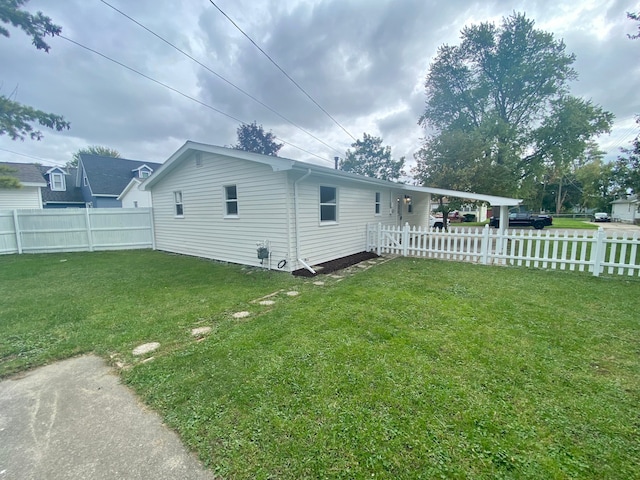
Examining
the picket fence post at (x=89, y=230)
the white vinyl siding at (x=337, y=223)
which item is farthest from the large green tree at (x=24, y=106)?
the white vinyl siding at (x=337, y=223)

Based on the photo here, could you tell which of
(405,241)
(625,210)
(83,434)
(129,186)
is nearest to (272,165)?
(405,241)

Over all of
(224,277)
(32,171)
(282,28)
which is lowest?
(224,277)

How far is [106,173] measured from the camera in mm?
22625

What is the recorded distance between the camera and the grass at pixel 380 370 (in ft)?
5.73

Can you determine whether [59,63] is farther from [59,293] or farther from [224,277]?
[224,277]

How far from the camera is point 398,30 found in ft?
34.1

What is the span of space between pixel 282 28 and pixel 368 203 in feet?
23.0

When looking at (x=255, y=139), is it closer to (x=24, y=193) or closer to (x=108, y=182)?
(x=108, y=182)

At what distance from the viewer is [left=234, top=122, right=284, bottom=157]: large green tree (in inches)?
1335

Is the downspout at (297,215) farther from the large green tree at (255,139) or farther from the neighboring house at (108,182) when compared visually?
the large green tree at (255,139)

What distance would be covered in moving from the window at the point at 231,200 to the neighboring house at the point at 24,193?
14.8 metres

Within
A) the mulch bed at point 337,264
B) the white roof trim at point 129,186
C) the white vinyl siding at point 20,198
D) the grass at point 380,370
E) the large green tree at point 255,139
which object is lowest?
the grass at point 380,370

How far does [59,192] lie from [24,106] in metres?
17.6

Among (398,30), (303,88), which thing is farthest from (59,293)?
(398,30)
